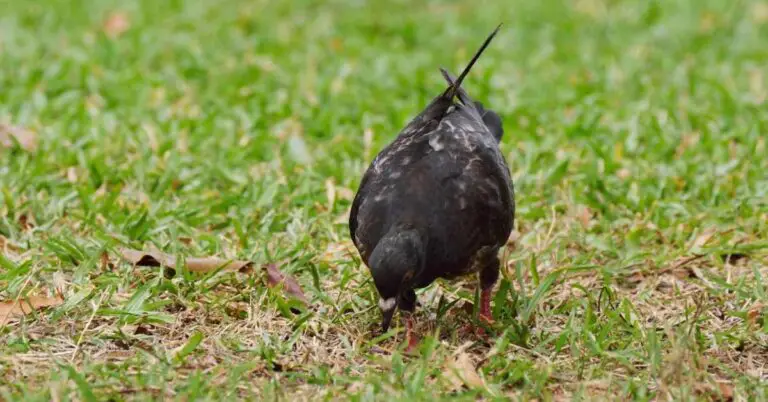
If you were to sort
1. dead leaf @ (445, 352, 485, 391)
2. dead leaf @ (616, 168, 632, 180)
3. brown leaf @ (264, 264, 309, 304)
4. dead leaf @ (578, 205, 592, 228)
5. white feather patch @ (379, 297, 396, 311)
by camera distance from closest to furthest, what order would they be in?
1. dead leaf @ (445, 352, 485, 391)
2. white feather patch @ (379, 297, 396, 311)
3. brown leaf @ (264, 264, 309, 304)
4. dead leaf @ (578, 205, 592, 228)
5. dead leaf @ (616, 168, 632, 180)

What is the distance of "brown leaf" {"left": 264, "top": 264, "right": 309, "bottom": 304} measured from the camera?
5.25 metres

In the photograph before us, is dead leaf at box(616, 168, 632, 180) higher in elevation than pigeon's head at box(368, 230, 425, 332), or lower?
lower

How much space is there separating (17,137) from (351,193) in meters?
2.30

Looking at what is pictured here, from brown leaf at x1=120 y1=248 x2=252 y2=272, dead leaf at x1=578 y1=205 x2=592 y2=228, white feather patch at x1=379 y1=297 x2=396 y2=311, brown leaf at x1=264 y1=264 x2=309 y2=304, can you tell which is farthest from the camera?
dead leaf at x1=578 y1=205 x2=592 y2=228

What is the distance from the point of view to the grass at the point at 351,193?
4488 millimetres

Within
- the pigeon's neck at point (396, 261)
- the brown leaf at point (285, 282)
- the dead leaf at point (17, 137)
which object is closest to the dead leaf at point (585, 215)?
the brown leaf at point (285, 282)

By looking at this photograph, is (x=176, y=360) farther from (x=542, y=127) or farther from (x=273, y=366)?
(x=542, y=127)

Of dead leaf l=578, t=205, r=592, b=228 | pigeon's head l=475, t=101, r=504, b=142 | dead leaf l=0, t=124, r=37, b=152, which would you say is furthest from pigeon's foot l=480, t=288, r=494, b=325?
dead leaf l=0, t=124, r=37, b=152

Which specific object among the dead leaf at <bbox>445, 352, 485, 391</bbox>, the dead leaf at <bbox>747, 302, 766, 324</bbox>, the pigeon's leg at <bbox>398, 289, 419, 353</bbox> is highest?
the pigeon's leg at <bbox>398, 289, 419, 353</bbox>

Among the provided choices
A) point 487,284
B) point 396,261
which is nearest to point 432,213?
point 396,261

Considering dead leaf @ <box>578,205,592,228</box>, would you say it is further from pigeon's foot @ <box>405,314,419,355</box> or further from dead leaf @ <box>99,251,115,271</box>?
dead leaf @ <box>99,251,115,271</box>

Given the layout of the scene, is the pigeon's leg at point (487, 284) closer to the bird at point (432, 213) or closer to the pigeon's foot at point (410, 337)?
the bird at point (432, 213)

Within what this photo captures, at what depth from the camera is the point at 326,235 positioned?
6.05m

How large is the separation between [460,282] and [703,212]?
1.61 meters
